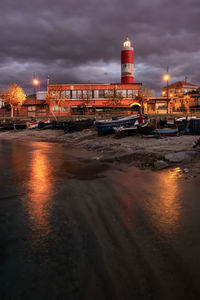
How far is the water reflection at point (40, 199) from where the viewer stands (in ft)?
14.6

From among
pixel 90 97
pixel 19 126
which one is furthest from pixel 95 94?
pixel 19 126

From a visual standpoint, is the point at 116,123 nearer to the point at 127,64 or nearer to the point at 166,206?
the point at 166,206

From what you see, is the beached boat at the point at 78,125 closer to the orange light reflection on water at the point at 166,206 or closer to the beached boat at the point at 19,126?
the beached boat at the point at 19,126

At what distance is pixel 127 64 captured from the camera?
195ft

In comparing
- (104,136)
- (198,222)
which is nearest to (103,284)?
(198,222)

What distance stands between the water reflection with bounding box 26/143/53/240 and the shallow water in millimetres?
25

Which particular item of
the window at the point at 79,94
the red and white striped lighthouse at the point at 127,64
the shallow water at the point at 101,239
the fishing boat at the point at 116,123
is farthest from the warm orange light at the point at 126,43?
the shallow water at the point at 101,239

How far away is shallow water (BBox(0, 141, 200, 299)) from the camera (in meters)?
2.75

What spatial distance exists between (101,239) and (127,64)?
6217cm

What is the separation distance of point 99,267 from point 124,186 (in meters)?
3.80

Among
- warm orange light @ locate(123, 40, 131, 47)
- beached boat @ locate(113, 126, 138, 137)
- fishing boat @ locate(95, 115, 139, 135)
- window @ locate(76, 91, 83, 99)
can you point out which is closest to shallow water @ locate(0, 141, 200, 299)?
beached boat @ locate(113, 126, 138, 137)

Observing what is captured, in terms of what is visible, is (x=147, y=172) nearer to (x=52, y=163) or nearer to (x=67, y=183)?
(x=67, y=183)

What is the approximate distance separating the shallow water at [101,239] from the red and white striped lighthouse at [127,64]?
55.6 m

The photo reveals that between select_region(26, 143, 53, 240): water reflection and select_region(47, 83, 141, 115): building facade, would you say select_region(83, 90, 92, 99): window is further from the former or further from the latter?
select_region(26, 143, 53, 240): water reflection
